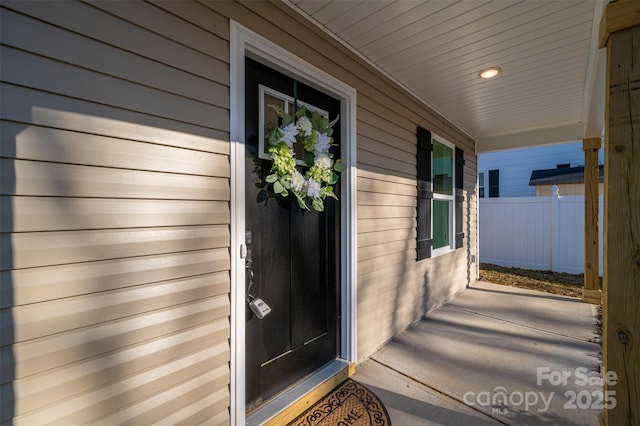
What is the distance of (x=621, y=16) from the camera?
1.09 meters

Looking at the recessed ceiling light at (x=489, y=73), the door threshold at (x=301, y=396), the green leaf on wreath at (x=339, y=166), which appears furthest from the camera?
the recessed ceiling light at (x=489, y=73)

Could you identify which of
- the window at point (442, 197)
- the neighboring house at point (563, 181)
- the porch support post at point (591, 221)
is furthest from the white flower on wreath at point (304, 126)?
the neighboring house at point (563, 181)

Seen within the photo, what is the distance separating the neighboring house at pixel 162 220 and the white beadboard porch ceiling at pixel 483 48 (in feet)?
0.96

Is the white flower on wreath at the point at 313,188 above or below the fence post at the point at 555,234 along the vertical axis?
above

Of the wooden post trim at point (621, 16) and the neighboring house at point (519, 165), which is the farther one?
the neighboring house at point (519, 165)

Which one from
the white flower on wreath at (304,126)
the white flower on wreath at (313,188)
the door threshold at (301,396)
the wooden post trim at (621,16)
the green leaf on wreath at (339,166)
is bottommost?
the door threshold at (301,396)

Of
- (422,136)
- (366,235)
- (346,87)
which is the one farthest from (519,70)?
(366,235)

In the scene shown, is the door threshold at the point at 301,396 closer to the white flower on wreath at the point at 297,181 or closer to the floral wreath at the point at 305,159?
the floral wreath at the point at 305,159

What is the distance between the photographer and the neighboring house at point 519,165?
8984mm

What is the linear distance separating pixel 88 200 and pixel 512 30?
2744 millimetres

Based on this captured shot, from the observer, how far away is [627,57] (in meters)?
1.11

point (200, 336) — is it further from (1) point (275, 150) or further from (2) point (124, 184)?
(1) point (275, 150)

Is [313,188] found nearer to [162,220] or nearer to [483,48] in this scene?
[162,220]

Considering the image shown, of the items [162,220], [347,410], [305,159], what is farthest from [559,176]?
[162,220]
